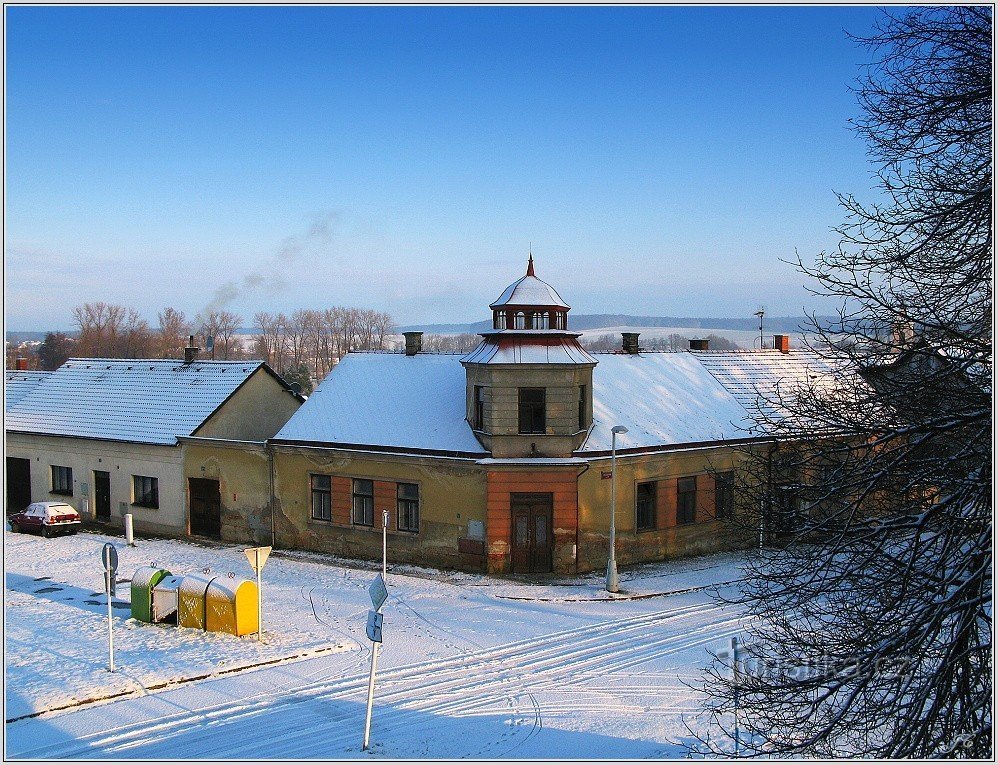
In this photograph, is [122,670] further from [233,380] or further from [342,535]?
[233,380]

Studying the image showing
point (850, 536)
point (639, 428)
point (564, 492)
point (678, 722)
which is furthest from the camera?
point (639, 428)

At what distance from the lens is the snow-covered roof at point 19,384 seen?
38447mm

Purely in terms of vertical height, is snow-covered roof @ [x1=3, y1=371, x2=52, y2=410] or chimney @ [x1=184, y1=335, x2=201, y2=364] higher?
chimney @ [x1=184, y1=335, x2=201, y2=364]

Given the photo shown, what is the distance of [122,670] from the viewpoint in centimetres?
1648

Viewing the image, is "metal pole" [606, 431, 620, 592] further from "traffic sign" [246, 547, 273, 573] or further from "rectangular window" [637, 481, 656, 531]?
"traffic sign" [246, 547, 273, 573]

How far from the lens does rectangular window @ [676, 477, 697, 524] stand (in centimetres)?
2675

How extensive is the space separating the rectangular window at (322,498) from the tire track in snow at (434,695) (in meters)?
10.8

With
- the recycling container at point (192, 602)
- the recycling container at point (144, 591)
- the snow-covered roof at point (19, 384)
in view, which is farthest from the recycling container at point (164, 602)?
the snow-covered roof at point (19, 384)

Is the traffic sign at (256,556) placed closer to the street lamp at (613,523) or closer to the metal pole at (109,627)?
the metal pole at (109,627)

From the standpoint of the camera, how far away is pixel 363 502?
88.2ft

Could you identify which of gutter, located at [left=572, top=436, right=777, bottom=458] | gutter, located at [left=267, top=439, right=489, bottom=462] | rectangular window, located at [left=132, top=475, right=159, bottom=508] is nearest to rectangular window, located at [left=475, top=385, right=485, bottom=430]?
gutter, located at [left=267, top=439, right=489, bottom=462]

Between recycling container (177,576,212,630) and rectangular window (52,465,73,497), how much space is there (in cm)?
1713

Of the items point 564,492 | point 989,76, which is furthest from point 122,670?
point 989,76

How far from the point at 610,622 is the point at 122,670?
10.4 meters
